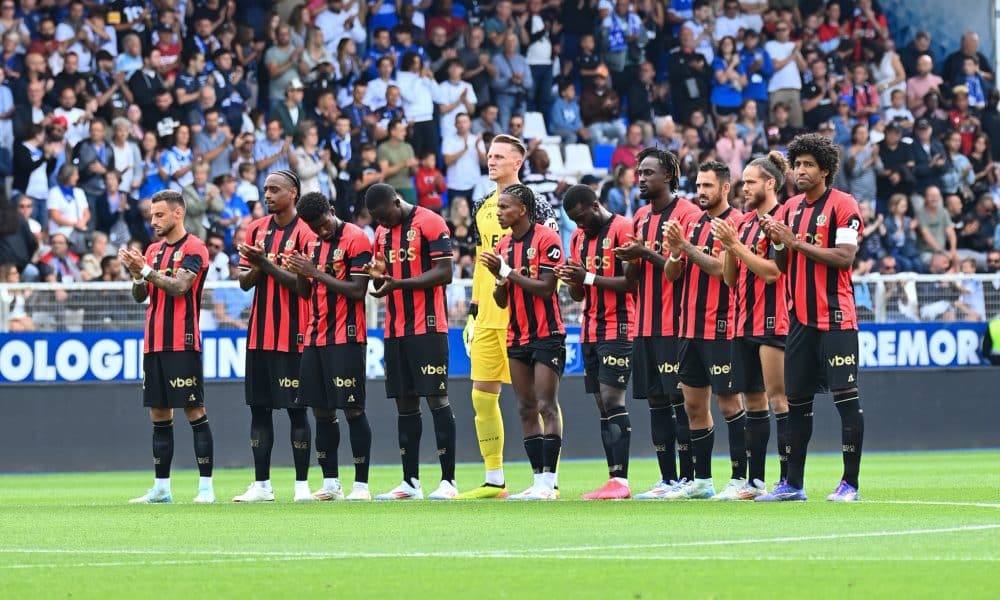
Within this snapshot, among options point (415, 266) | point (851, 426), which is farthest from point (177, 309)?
point (851, 426)

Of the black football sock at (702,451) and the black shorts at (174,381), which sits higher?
the black shorts at (174,381)

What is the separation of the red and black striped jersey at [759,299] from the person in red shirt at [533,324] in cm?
136

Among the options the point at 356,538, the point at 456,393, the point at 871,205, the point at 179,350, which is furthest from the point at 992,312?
the point at 356,538

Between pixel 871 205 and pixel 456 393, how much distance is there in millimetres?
7836

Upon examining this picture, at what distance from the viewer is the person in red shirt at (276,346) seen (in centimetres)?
1317

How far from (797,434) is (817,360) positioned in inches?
21.7

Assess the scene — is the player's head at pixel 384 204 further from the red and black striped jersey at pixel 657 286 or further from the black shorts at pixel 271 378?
the red and black striped jersey at pixel 657 286

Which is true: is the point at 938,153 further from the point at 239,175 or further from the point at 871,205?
the point at 239,175

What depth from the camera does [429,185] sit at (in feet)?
76.5

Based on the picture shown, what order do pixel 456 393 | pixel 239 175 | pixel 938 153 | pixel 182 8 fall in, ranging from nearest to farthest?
pixel 456 393
pixel 239 175
pixel 182 8
pixel 938 153

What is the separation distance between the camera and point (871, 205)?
2495 centimetres

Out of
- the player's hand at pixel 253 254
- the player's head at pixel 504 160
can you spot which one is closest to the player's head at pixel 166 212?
the player's hand at pixel 253 254

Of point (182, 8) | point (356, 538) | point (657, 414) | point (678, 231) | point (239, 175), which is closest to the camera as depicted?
point (356, 538)

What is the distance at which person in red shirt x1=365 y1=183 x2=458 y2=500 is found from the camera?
13.0 m
